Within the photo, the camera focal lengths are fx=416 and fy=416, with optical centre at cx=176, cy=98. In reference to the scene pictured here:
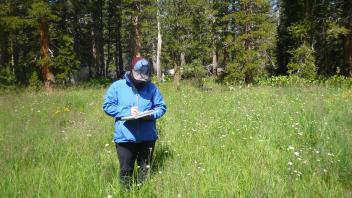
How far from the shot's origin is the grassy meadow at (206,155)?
15.4 ft

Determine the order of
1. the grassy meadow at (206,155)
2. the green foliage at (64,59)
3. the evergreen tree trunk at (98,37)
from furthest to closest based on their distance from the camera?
the evergreen tree trunk at (98,37)
the green foliage at (64,59)
the grassy meadow at (206,155)

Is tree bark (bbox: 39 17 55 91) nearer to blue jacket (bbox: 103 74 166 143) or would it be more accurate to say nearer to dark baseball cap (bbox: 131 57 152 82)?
blue jacket (bbox: 103 74 166 143)

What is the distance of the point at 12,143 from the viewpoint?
25.4ft

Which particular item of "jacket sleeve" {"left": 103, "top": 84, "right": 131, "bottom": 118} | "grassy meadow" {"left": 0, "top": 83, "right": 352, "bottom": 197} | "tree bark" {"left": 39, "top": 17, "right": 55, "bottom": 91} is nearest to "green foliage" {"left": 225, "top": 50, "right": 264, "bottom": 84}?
"tree bark" {"left": 39, "top": 17, "right": 55, "bottom": 91}

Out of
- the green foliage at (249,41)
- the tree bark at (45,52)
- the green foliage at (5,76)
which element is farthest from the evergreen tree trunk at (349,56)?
the green foliage at (5,76)

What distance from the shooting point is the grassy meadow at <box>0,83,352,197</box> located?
4688 millimetres

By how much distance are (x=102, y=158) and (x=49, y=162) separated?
0.81m

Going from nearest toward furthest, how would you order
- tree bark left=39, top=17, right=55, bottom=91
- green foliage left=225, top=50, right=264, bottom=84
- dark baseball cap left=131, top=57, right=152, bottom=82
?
1. dark baseball cap left=131, top=57, right=152, bottom=82
2. tree bark left=39, top=17, right=55, bottom=91
3. green foliage left=225, top=50, right=264, bottom=84

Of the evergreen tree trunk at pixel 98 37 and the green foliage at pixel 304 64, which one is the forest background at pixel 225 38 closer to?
the green foliage at pixel 304 64

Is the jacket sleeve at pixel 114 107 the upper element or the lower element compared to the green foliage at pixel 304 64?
upper

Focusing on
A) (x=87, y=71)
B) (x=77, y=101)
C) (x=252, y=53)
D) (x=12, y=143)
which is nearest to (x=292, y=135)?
(x=12, y=143)

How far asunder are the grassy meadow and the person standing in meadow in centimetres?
29

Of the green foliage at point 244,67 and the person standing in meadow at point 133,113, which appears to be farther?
the green foliage at point 244,67

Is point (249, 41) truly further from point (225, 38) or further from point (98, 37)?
point (98, 37)
